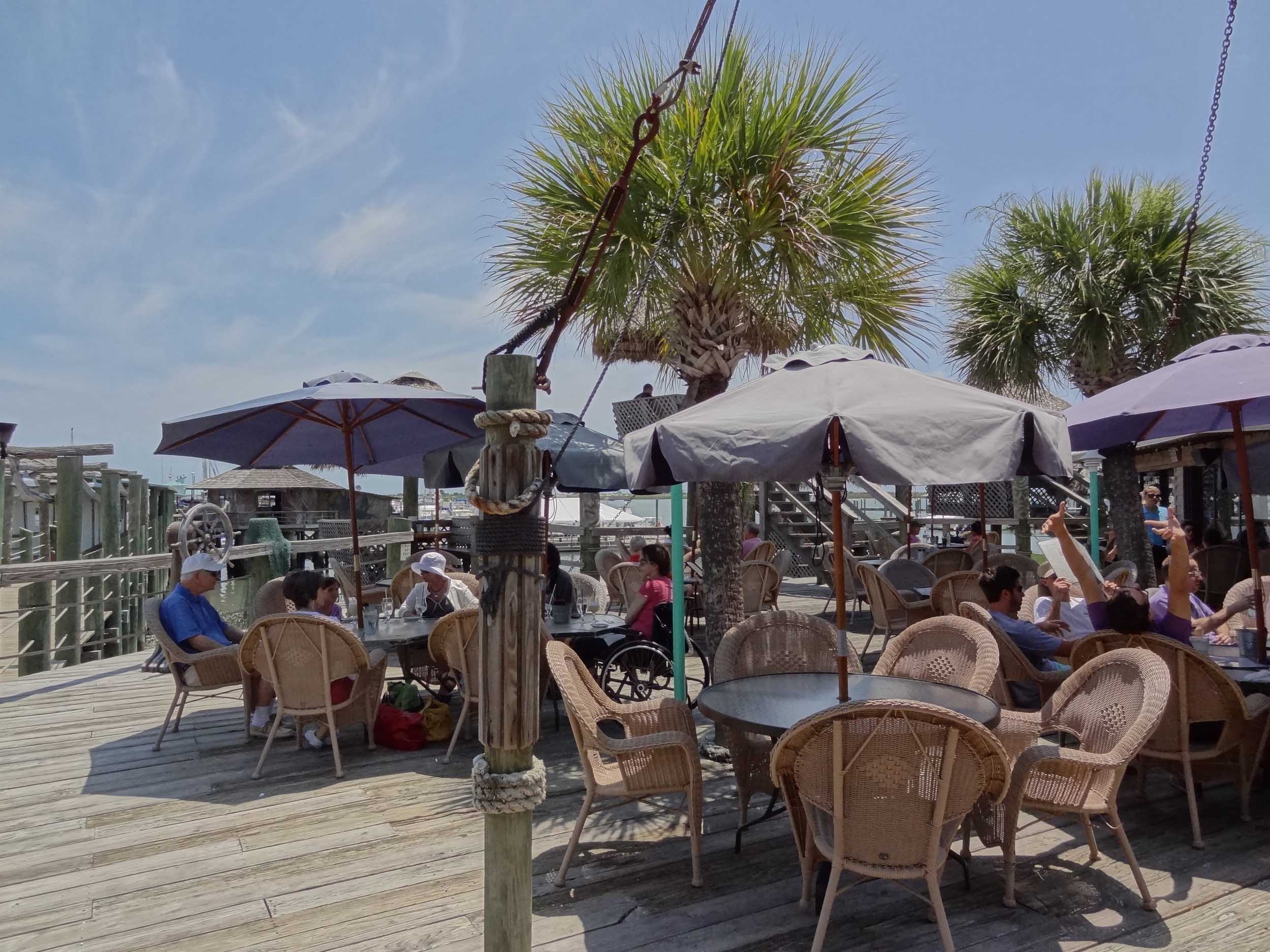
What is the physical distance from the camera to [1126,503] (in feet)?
30.1

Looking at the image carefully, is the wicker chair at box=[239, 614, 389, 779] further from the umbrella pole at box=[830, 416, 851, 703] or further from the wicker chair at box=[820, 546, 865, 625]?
the wicker chair at box=[820, 546, 865, 625]

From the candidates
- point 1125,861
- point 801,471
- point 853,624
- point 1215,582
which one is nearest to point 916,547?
point 853,624

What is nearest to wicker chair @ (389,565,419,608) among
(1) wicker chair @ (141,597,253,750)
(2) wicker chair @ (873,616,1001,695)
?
(1) wicker chair @ (141,597,253,750)

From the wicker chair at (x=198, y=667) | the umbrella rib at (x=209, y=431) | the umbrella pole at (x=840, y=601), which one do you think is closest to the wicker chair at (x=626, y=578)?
the wicker chair at (x=198, y=667)

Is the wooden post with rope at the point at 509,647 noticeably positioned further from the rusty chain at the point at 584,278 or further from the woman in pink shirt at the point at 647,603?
the woman in pink shirt at the point at 647,603

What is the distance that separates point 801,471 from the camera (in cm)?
283

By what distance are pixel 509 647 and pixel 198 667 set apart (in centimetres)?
384

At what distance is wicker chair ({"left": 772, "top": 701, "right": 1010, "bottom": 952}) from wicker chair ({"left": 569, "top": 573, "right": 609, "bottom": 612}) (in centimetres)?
462

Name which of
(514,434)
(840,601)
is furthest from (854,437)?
(514,434)

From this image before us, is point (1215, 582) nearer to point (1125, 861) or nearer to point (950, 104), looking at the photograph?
point (950, 104)

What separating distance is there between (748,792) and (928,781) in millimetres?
1281

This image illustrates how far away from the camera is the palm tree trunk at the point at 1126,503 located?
9109mm

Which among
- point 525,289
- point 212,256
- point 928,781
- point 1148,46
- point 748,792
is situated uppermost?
point 212,256

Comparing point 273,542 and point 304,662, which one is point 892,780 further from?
point 273,542
